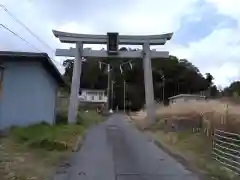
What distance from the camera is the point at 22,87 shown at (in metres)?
22.1

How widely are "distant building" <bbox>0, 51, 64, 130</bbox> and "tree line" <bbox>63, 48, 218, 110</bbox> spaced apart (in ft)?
200

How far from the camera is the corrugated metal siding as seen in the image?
21.0 metres

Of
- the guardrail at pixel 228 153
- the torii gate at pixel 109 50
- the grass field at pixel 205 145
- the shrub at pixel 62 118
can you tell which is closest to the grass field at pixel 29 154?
the grass field at pixel 205 145

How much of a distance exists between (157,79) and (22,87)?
70.4m

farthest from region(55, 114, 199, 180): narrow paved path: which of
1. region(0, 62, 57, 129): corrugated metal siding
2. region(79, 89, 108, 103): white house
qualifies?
region(79, 89, 108, 103): white house

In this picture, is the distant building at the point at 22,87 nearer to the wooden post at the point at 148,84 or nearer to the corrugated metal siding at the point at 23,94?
the corrugated metal siding at the point at 23,94

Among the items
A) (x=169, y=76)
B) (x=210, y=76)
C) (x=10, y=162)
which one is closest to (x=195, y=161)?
(x=10, y=162)

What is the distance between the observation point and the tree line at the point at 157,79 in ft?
290

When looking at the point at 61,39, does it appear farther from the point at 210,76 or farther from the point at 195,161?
the point at 210,76

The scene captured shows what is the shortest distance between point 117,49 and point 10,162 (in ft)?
71.0

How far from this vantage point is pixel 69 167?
39.4ft

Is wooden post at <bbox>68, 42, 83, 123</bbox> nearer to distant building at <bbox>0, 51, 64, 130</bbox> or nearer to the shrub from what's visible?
the shrub

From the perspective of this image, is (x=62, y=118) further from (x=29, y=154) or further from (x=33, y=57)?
(x=29, y=154)

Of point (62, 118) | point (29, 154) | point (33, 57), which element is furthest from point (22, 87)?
point (62, 118)
